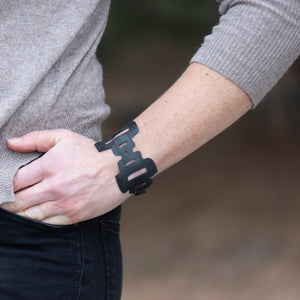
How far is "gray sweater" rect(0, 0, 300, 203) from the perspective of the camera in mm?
903

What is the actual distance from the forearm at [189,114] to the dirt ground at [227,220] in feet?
7.73

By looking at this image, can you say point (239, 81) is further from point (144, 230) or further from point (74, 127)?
point (144, 230)

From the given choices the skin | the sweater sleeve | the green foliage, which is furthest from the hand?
the green foliage

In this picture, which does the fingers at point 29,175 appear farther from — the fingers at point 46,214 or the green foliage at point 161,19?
the green foliage at point 161,19

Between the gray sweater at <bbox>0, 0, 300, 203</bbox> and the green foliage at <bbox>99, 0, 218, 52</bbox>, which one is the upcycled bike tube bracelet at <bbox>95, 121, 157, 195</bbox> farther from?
the green foliage at <bbox>99, 0, 218, 52</bbox>

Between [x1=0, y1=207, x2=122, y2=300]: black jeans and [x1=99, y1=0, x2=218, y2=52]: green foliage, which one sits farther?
[x1=99, y1=0, x2=218, y2=52]: green foliage

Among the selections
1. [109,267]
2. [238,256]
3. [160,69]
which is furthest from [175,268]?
[160,69]

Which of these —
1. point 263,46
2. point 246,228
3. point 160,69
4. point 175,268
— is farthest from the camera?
point 160,69

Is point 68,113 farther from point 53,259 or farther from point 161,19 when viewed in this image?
point 161,19

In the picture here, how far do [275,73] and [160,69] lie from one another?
22.0 feet

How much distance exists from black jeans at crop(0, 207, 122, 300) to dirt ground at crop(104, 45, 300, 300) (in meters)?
2.26

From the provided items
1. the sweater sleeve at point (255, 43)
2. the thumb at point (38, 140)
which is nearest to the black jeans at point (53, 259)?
the thumb at point (38, 140)

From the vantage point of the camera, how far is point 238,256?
144 inches

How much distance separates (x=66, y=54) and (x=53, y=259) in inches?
12.4
